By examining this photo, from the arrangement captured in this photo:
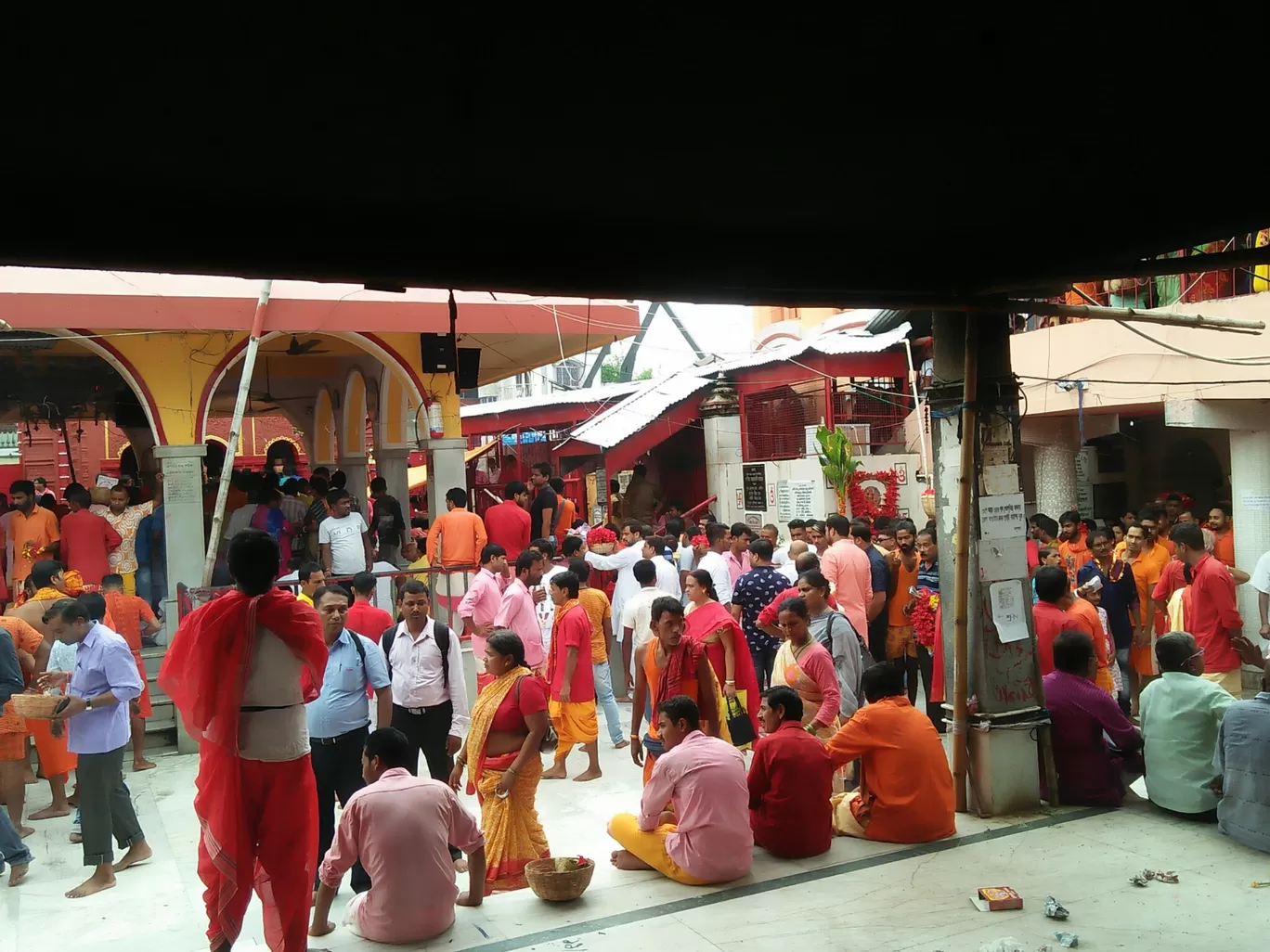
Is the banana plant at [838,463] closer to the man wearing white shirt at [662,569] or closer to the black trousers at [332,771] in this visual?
the man wearing white shirt at [662,569]

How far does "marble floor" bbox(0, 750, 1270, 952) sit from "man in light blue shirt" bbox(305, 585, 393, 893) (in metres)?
0.60

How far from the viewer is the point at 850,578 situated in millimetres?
8531

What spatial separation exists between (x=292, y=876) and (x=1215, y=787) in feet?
15.0

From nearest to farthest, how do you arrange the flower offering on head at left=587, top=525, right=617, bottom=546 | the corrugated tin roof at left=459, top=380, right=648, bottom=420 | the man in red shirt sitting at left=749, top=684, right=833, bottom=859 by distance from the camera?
the man in red shirt sitting at left=749, top=684, right=833, bottom=859, the flower offering on head at left=587, top=525, right=617, bottom=546, the corrugated tin roof at left=459, top=380, right=648, bottom=420

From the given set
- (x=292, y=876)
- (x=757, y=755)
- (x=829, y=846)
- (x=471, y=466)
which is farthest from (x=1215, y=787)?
(x=471, y=466)

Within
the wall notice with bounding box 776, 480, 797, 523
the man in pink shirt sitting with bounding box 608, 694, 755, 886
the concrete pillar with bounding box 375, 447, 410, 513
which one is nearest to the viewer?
the man in pink shirt sitting with bounding box 608, 694, 755, 886

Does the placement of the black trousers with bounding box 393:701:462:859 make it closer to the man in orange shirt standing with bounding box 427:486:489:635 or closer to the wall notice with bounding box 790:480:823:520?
the man in orange shirt standing with bounding box 427:486:489:635

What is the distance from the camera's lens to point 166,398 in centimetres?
1083

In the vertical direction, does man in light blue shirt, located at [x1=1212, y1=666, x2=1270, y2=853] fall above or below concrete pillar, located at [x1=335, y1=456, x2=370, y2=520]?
below

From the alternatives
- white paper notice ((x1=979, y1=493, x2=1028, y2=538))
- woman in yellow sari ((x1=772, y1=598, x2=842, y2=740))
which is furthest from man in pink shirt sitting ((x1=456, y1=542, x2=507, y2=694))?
white paper notice ((x1=979, y1=493, x2=1028, y2=538))

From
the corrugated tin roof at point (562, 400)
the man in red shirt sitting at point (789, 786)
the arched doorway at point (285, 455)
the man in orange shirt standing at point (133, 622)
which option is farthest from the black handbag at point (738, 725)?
the corrugated tin roof at point (562, 400)

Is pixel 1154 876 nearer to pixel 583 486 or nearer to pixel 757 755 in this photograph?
pixel 757 755

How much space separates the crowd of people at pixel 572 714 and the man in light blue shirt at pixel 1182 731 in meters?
0.01

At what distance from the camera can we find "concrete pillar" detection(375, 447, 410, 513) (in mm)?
15219
